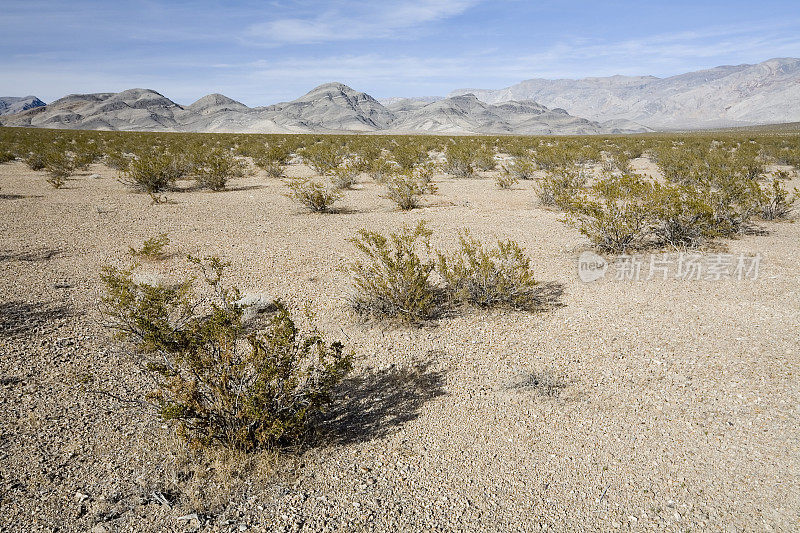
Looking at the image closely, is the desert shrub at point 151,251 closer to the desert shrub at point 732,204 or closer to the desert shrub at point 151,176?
the desert shrub at point 151,176

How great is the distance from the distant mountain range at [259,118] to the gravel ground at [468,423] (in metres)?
138

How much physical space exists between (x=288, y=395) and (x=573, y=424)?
2872 mm

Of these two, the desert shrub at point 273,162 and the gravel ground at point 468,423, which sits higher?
the desert shrub at point 273,162

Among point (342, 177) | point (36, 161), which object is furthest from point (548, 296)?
point (36, 161)

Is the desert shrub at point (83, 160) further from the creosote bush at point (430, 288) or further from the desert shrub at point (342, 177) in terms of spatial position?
the creosote bush at point (430, 288)

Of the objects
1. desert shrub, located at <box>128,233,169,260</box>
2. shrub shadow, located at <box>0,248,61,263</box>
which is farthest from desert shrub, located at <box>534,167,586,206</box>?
shrub shadow, located at <box>0,248,61,263</box>

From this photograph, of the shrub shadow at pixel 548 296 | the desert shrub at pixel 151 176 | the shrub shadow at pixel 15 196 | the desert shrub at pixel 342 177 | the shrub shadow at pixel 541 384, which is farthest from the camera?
the desert shrub at pixel 342 177

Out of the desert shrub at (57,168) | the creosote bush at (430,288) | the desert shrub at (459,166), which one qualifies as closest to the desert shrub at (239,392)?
the creosote bush at (430,288)

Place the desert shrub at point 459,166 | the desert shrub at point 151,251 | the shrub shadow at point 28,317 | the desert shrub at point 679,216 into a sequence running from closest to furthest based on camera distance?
the shrub shadow at point 28,317
the desert shrub at point 151,251
the desert shrub at point 679,216
the desert shrub at point 459,166

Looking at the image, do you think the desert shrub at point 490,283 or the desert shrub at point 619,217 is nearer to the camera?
the desert shrub at point 490,283

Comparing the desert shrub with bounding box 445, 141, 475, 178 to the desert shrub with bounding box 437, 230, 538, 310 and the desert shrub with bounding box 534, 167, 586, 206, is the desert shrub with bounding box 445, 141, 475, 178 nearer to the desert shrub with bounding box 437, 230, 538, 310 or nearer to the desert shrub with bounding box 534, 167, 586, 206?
the desert shrub with bounding box 534, 167, 586, 206

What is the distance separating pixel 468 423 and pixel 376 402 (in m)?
1.06

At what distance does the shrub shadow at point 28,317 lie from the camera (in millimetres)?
5754

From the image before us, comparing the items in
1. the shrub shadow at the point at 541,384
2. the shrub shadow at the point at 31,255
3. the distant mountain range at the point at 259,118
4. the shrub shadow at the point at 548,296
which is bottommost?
the shrub shadow at the point at 541,384
